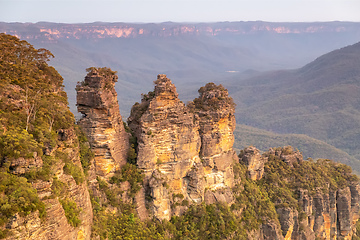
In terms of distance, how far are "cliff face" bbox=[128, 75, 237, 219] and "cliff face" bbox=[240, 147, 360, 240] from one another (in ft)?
27.9

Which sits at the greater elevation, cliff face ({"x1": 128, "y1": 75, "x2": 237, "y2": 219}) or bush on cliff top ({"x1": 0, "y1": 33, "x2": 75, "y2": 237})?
bush on cliff top ({"x1": 0, "y1": 33, "x2": 75, "y2": 237})

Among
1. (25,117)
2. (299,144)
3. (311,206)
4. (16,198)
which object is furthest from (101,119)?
(299,144)

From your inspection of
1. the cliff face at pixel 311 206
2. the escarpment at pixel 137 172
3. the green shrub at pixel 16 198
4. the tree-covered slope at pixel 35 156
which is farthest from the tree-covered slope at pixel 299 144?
the green shrub at pixel 16 198

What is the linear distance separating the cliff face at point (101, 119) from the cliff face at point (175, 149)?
7.95ft

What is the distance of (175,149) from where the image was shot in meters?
33.6

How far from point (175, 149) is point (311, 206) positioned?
22.6 metres

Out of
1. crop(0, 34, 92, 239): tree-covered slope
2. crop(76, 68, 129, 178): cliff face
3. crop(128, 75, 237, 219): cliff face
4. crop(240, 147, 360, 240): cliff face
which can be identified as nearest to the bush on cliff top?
crop(0, 34, 92, 239): tree-covered slope

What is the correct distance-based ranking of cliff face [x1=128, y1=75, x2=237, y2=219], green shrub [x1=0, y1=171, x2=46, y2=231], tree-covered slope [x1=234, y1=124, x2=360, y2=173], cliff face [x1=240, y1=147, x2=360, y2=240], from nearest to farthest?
green shrub [x1=0, y1=171, x2=46, y2=231] < cliff face [x1=128, y1=75, x2=237, y2=219] < cliff face [x1=240, y1=147, x2=360, y2=240] < tree-covered slope [x1=234, y1=124, x2=360, y2=173]

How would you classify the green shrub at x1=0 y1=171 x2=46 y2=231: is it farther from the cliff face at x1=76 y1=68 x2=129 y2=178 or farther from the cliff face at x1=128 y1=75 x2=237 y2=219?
the cliff face at x1=128 y1=75 x2=237 y2=219

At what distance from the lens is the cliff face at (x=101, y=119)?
1170 inches

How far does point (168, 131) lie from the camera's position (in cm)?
3319

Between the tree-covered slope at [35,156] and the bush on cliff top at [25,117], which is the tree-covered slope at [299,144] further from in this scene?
the tree-covered slope at [35,156]

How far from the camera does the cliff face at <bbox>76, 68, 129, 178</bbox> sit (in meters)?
29.7

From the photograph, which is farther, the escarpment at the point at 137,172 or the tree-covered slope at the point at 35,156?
the escarpment at the point at 137,172
